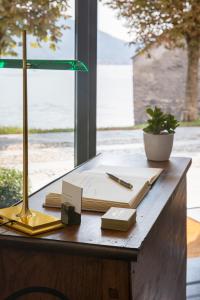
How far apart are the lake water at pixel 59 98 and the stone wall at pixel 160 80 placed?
7 cm

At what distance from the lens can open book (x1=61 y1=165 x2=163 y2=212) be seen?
1.46 meters

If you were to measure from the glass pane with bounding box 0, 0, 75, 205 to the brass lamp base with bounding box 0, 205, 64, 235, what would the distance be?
51.3 inches

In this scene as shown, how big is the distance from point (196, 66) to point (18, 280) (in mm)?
2327

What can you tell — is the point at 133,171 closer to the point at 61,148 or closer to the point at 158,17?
the point at 61,148

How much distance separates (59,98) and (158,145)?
0.85 meters

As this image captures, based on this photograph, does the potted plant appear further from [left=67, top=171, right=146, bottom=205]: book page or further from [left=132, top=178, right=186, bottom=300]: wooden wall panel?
[left=67, top=171, right=146, bottom=205]: book page

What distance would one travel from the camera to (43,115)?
275cm

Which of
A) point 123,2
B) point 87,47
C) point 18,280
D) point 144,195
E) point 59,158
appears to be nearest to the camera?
point 18,280

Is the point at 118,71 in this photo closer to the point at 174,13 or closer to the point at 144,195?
the point at 174,13

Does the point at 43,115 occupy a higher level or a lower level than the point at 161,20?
lower

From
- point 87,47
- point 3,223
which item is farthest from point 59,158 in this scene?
point 3,223

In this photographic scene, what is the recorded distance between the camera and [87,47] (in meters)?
2.69

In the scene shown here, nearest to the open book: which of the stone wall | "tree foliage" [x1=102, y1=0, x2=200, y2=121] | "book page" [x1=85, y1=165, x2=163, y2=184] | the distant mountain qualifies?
"book page" [x1=85, y1=165, x2=163, y2=184]

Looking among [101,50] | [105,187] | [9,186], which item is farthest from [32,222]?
[101,50]
